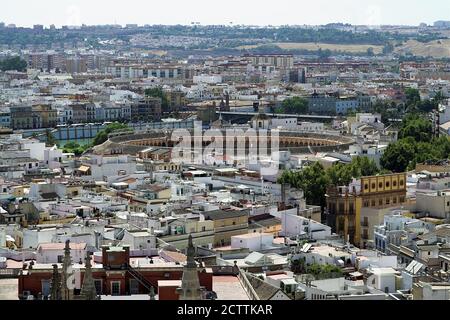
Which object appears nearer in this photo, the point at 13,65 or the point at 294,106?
the point at 294,106

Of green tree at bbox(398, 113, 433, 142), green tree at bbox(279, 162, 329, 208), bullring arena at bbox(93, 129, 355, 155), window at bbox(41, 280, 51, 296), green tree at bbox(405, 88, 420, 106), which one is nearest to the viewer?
window at bbox(41, 280, 51, 296)

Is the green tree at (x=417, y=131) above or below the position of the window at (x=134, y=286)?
below

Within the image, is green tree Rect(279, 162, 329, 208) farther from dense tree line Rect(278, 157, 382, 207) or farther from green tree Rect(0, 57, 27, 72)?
green tree Rect(0, 57, 27, 72)

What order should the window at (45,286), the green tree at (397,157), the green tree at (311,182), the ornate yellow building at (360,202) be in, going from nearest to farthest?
the window at (45,286)
the ornate yellow building at (360,202)
the green tree at (311,182)
the green tree at (397,157)

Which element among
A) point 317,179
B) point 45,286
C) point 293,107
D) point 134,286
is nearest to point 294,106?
point 293,107

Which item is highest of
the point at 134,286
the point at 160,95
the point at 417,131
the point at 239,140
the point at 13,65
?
the point at 134,286

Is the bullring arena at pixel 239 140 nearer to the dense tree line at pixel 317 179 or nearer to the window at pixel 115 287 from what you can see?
the dense tree line at pixel 317 179

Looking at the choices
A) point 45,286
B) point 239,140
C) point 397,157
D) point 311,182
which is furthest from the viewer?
point 239,140

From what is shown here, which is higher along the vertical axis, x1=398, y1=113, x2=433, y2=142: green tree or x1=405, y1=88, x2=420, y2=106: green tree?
x1=398, y1=113, x2=433, y2=142: green tree

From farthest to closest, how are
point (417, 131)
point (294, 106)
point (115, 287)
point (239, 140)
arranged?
point (294, 106), point (417, 131), point (239, 140), point (115, 287)

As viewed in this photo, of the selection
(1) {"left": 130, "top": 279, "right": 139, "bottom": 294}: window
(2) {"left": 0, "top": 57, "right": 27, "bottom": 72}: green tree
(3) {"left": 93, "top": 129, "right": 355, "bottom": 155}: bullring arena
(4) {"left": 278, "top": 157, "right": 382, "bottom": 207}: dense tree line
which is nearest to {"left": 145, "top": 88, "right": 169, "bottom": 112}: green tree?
(3) {"left": 93, "top": 129, "right": 355, "bottom": 155}: bullring arena

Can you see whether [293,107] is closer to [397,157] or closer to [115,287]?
[397,157]

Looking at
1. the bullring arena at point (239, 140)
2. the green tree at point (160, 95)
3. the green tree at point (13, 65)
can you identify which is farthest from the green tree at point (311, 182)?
the green tree at point (13, 65)
